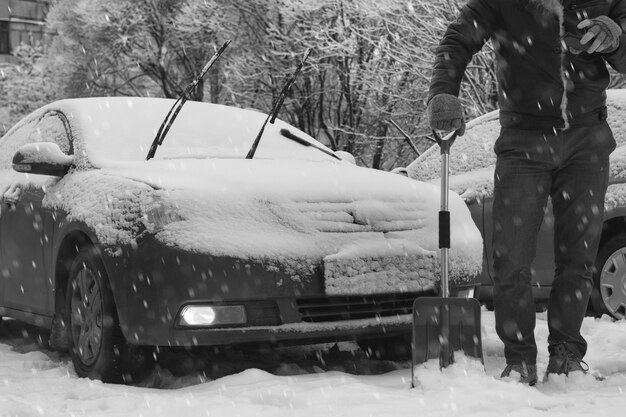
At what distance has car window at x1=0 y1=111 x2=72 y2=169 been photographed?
5.67m

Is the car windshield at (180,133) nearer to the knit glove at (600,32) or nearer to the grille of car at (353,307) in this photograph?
the grille of car at (353,307)

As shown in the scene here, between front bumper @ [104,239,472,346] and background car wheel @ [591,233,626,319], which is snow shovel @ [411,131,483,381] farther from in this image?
background car wheel @ [591,233,626,319]

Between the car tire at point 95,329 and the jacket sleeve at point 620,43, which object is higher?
the jacket sleeve at point 620,43

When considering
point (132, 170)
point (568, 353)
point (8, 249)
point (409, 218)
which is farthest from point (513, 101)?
point (8, 249)

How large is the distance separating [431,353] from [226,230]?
1.01 metres

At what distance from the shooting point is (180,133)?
18.7 feet

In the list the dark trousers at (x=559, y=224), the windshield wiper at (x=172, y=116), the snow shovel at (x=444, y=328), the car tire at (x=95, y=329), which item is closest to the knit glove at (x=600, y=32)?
the dark trousers at (x=559, y=224)

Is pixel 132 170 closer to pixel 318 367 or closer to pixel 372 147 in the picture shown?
pixel 318 367

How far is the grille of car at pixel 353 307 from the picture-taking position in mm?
4547

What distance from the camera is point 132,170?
15.9ft

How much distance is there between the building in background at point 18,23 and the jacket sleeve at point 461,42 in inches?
2216

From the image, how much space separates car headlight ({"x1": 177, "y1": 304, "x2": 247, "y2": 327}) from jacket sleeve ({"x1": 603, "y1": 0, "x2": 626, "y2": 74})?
1861 mm

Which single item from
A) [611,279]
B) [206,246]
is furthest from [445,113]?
[611,279]

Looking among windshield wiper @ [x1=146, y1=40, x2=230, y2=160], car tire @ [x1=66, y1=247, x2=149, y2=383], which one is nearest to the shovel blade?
car tire @ [x1=66, y1=247, x2=149, y2=383]
